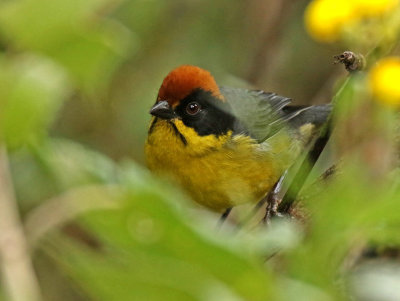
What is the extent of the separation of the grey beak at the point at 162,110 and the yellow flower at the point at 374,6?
184 centimetres

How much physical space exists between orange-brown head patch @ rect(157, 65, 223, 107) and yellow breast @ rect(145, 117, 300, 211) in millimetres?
180

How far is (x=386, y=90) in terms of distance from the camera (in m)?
1.66

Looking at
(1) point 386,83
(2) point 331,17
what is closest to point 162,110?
(2) point 331,17

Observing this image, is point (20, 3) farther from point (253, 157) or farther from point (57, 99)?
point (253, 157)

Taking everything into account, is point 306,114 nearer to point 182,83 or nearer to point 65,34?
point 182,83

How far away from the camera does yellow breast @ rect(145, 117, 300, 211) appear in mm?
3727

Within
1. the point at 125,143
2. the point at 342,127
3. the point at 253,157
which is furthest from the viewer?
the point at 125,143

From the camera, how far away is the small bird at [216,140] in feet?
11.9

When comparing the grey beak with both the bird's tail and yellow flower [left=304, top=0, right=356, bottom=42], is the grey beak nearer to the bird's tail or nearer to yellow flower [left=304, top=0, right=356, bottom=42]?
the bird's tail

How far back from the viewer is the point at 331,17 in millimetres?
1865

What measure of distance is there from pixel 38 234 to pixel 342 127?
189 centimetres

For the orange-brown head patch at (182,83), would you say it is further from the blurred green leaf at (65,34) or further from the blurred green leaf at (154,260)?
the blurred green leaf at (154,260)

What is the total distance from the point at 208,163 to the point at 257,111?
59cm

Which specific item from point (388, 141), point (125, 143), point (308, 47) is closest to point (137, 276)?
point (388, 141)
